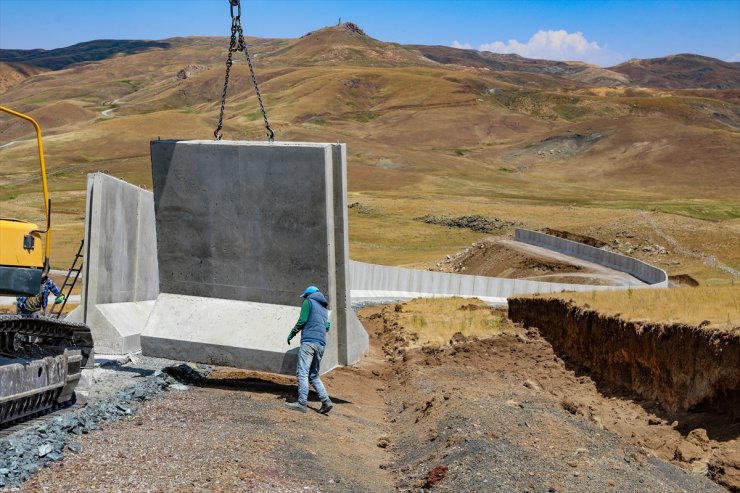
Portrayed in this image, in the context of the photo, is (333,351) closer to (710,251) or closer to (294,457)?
(294,457)

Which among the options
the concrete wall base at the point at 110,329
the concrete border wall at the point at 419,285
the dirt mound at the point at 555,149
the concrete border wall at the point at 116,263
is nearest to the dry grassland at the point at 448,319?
the concrete border wall at the point at 419,285

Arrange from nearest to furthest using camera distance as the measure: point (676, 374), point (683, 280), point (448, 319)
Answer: point (676, 374) → point (448, 319) → point (683, 280)

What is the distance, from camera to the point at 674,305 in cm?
1880

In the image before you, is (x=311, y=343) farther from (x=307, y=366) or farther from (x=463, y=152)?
(x=463, y=152)

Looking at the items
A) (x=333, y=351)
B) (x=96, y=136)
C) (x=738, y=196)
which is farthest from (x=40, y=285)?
(x=96, y=136)

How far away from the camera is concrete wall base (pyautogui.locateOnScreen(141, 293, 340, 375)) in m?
14.6

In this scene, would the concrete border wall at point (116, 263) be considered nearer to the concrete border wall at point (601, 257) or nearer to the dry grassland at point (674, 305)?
the dry grassland at point (674, 305)

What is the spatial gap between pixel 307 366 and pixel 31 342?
3.74 m

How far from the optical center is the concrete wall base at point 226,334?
1459 centimetres

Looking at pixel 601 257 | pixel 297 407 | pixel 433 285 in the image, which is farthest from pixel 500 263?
pixel 297 407

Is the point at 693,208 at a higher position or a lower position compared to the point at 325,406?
higher

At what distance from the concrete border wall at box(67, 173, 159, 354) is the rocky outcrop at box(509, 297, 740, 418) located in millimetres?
9140

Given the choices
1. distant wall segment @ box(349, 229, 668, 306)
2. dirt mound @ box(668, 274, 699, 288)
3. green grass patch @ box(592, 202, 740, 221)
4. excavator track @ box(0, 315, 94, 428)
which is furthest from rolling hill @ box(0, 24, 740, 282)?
excavator track @ box(0, 315, 94, 428)

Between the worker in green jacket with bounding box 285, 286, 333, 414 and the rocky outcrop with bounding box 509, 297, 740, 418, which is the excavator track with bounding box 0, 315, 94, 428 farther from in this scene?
the rocky outcrop with bounding box 509, 297, 740, 418
